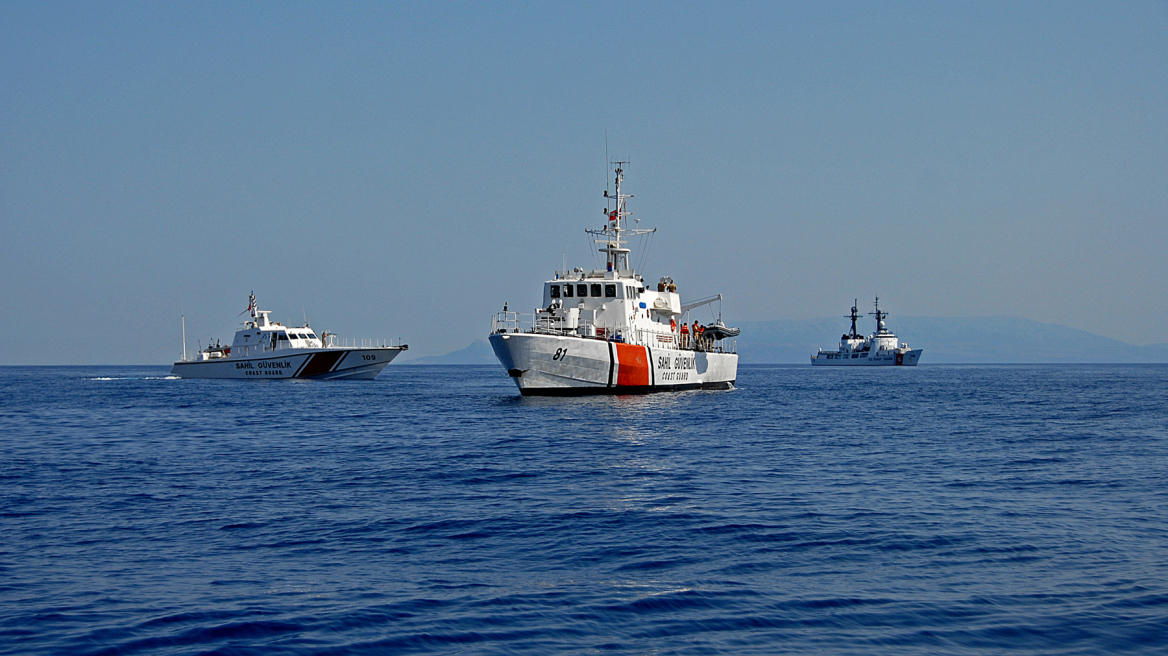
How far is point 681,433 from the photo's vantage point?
98.2 feet

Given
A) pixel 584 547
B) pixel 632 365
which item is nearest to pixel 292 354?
pixel 632 365

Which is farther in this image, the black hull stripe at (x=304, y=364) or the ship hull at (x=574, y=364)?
the black hull stripe at (x=304, y=364)

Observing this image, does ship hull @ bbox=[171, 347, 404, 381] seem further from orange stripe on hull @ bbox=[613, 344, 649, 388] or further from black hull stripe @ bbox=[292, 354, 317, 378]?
orange stripe on hull @ bbox=[613, 344, 649, 388]

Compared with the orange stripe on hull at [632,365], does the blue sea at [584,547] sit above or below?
below

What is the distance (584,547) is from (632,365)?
112 feet

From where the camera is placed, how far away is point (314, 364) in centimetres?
7838

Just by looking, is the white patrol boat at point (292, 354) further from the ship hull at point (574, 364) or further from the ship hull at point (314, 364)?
the ship hull at point (574, 364)

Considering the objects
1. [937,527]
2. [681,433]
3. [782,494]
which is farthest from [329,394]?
[937,527]

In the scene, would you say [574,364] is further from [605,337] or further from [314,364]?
[314,364]

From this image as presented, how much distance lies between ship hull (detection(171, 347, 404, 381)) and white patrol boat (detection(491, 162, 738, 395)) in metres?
31.4

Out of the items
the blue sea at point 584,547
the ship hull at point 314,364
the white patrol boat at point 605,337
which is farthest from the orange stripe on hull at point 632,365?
the ship hull at point 314,364

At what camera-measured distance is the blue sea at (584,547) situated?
8906 mm

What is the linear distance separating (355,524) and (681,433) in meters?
17.1

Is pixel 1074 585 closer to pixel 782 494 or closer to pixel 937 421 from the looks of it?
pixel 782 494
